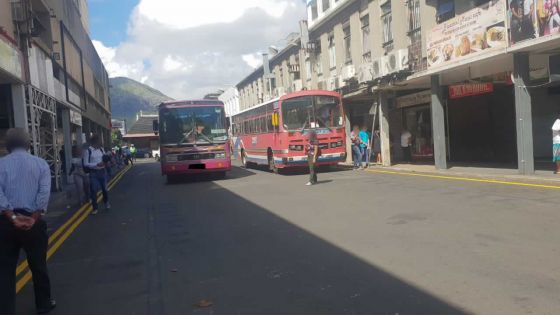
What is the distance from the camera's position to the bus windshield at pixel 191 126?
61.4 ft

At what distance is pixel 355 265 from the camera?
619 cm

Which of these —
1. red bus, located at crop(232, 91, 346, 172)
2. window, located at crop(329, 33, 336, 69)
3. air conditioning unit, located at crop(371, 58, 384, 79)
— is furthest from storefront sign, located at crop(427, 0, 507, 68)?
window, located at crop(329, 33, 336, 69)

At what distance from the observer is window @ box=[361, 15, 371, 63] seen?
2332cm

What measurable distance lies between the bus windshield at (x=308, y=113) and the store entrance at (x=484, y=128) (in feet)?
18.5

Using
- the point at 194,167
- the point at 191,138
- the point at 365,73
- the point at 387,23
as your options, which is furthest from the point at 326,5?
the point at 194,167

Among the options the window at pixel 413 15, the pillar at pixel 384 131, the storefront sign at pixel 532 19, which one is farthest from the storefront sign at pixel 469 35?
the pillar at pixel 384 131

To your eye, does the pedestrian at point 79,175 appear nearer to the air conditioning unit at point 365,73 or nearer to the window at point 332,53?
the air conditioning unit at point 365,73

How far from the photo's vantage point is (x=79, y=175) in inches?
547

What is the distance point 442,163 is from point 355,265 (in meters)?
12.6

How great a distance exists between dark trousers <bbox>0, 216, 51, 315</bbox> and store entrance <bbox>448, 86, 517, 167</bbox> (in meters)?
17.2

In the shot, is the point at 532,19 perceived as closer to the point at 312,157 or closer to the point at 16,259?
the point at 312,157

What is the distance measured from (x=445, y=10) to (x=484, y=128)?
18.8 feet

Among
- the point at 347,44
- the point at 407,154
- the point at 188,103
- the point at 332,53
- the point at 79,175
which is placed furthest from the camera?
the point at 332,53

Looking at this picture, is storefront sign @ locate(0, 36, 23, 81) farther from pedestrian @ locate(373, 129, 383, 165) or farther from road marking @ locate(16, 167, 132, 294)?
pedestrian @ locate(373, 129, 383, 165)
